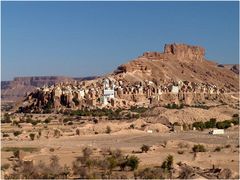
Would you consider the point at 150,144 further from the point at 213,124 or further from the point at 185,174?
the point at 185,174

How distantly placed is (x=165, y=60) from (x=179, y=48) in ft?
46.3

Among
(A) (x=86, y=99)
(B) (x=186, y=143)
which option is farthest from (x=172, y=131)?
(A) (x=86, y=99)

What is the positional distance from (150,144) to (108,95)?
47.0m

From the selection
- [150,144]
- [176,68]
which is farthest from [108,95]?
[150,144]

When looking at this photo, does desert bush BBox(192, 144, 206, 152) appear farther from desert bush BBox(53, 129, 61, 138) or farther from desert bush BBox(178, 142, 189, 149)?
desert bush BBox(53, 129, 61, 138)

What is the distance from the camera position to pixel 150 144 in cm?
4119

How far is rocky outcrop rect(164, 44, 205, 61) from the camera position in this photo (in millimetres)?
143875

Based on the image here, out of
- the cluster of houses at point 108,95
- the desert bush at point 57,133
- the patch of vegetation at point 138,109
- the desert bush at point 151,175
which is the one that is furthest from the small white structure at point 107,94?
the desert bush at point 151,175

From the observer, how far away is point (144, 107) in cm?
8406

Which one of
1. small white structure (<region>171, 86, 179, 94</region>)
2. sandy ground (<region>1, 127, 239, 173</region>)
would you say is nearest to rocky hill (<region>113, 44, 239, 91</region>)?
small white structure (<region>171, 86, 179, 94</region>)

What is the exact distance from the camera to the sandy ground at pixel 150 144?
31047mm

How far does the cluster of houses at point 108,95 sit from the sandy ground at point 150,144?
3451 centimetres

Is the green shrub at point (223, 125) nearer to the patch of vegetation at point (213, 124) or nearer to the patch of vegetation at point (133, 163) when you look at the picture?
the patch of vegetation at point (213, 124)

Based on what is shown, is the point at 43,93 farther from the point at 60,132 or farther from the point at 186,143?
the point at 186,143
